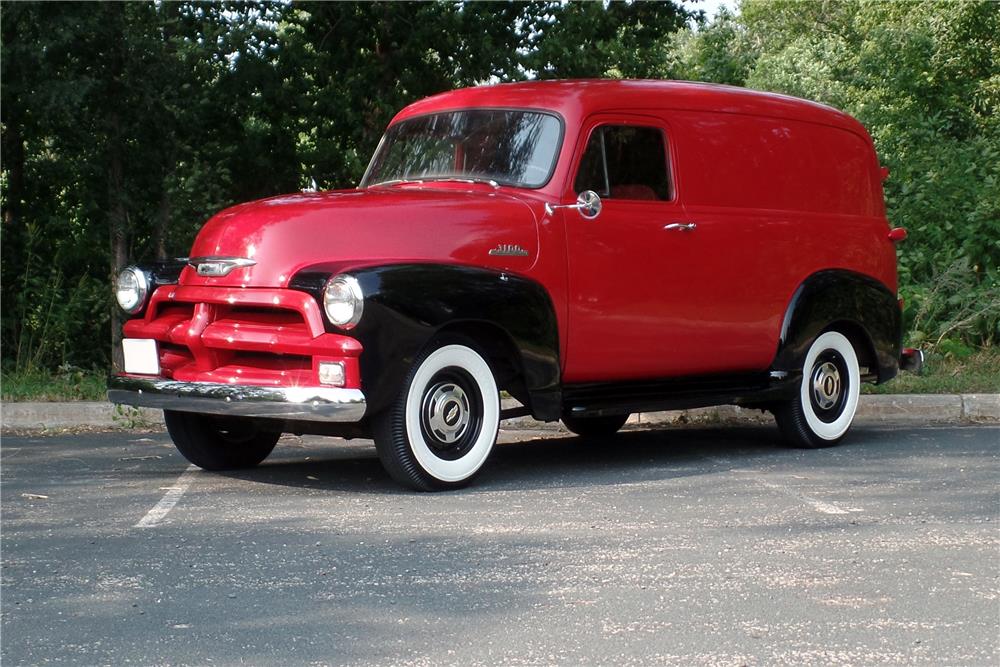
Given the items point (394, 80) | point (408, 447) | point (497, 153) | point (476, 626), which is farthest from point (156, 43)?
point (476, 626)

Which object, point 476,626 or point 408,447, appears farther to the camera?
point 408,447

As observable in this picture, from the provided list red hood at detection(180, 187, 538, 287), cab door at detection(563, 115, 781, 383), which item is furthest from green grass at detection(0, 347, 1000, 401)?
red hood at detection(180, 187, 538, 287)

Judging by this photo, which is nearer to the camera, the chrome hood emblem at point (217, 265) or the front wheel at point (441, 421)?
the front wheel at point (441, 421)

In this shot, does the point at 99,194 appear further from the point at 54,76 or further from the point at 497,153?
the point at 497,153

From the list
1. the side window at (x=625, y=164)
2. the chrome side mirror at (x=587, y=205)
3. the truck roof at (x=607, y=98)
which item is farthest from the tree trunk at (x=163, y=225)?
the chrome side mirror at (x=587, y=205)

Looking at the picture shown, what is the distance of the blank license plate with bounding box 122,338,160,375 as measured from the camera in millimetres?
7094

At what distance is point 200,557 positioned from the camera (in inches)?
212

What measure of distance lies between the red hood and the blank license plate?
0.37 meters

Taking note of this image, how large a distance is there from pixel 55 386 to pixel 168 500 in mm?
4475

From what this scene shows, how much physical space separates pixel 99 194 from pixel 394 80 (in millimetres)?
2873

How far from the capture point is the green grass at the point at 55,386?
10258 mm

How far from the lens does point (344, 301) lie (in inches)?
250

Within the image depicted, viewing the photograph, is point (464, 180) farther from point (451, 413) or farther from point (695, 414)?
point (695, 414)

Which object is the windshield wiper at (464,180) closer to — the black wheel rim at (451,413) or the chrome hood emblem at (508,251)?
the chrome hood emblem at (508,251)
